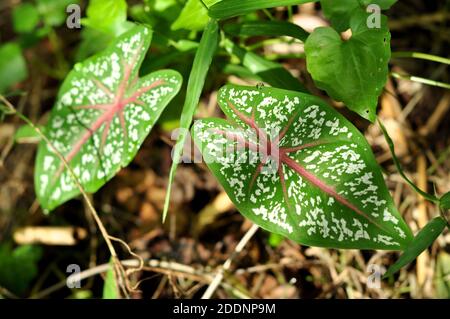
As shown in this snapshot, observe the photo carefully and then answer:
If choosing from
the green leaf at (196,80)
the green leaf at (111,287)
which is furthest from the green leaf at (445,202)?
the green leaf at (111,287)

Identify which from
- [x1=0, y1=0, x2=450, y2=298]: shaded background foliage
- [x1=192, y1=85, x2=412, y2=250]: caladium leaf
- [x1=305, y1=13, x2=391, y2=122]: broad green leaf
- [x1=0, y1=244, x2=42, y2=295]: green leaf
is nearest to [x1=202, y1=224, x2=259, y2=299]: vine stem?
[x1=0, y1=0, x2=450, y2=298]: shaded background foliage

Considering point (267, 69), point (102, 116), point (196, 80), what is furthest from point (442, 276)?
point (102, 116)

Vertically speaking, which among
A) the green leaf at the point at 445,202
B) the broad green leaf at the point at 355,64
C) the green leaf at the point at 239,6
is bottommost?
the green leaf at the point at 445,202

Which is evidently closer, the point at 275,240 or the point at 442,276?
the point at 442,276

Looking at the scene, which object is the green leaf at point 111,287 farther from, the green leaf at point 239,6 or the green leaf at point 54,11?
the green leaf at point 54,11

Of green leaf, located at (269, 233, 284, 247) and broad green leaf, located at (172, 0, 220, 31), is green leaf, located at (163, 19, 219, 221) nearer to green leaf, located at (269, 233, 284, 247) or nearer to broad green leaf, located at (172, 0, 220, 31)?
broad green leaf, located at (172, 0, 220, 31)

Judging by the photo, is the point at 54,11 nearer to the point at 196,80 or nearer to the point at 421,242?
the point at 196,80
